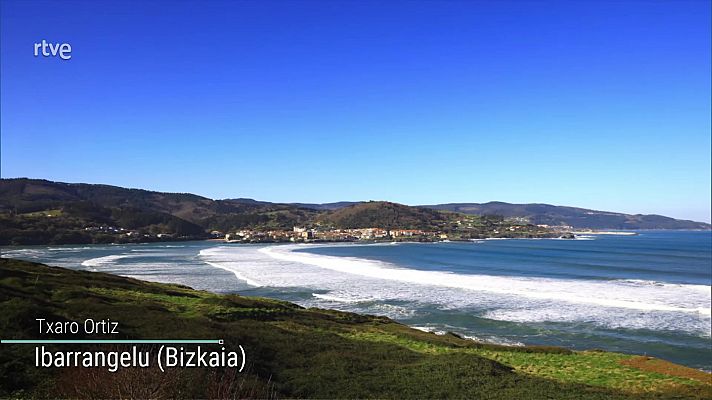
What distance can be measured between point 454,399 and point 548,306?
27.0 m

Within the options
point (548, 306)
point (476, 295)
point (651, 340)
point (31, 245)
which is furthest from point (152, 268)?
point (31, 245)

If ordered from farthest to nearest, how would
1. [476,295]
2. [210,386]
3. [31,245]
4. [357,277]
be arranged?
1. [31,245]
2. [357,277]
3. [476,295]
4. [210,386]

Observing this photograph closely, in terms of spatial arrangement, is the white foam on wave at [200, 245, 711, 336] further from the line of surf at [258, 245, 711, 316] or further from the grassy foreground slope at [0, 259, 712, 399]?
the grassy foreground slope at [0, 259, 712, 399]

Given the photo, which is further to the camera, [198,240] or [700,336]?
[198,240]

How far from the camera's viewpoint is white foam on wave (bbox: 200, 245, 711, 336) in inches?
1364

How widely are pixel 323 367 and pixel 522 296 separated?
31221 millimetres

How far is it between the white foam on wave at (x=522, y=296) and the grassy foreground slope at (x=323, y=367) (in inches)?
480

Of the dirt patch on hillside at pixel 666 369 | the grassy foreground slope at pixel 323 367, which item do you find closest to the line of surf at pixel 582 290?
the dirt patch on hillside at pixel 666 369

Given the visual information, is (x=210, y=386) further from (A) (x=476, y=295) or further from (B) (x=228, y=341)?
(A) (x=476, y=295)

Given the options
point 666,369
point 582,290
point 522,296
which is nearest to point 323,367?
point 666,369

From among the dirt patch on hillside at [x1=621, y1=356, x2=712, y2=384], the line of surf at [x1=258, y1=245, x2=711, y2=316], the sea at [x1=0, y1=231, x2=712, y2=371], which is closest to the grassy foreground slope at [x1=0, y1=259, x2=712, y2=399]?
the dirt patch on hillside at [x1=621, y1=356, x2=712, y2=384]

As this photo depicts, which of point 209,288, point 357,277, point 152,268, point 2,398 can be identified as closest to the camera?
point 2,398

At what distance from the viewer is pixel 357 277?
6069cm

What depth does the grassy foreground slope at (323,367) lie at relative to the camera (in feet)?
33.3
